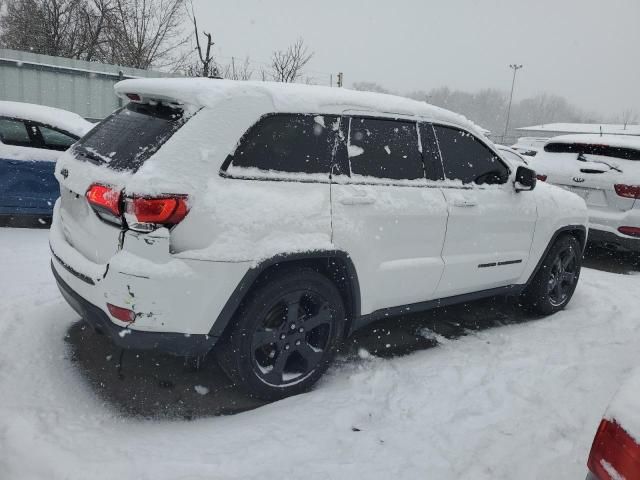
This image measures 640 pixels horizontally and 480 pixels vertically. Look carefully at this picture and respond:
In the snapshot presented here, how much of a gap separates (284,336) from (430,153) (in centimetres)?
167

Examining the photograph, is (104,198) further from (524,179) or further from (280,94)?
(524,179)

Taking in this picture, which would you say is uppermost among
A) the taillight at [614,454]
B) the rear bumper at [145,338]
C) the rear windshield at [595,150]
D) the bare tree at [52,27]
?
the bare tree at [52,27]

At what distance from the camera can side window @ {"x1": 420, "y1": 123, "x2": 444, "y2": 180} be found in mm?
3521

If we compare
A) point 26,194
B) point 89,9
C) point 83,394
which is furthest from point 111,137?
point 89,9

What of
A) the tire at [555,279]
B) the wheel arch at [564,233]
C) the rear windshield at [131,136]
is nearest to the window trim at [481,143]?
the wheel arch at [564,233]

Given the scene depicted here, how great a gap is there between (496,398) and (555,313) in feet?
6.93

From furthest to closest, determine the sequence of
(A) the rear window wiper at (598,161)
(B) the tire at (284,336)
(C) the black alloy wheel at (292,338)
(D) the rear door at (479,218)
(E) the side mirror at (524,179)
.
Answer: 1. (A) the rear window wiper at (598,161)
2. (E) the side mirror at (524,179)
3. (D) the rear door at (479,218)
4. (C) the black alloy wheel at (292,338)
5. (B) the tire at (284,336)

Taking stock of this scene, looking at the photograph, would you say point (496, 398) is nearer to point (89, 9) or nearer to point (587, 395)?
point (587, 395)

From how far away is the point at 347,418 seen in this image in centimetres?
287

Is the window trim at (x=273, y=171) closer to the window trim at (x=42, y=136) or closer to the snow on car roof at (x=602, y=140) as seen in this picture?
the window trim at (x=42, y=136)

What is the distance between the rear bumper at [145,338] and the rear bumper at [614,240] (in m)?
5.75

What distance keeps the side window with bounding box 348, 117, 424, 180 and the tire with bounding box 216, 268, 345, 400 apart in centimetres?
79

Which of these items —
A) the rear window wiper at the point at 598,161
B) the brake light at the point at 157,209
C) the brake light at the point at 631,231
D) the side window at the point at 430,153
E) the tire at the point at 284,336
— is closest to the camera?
the brake light at the point at 157,209

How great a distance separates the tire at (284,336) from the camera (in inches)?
109
